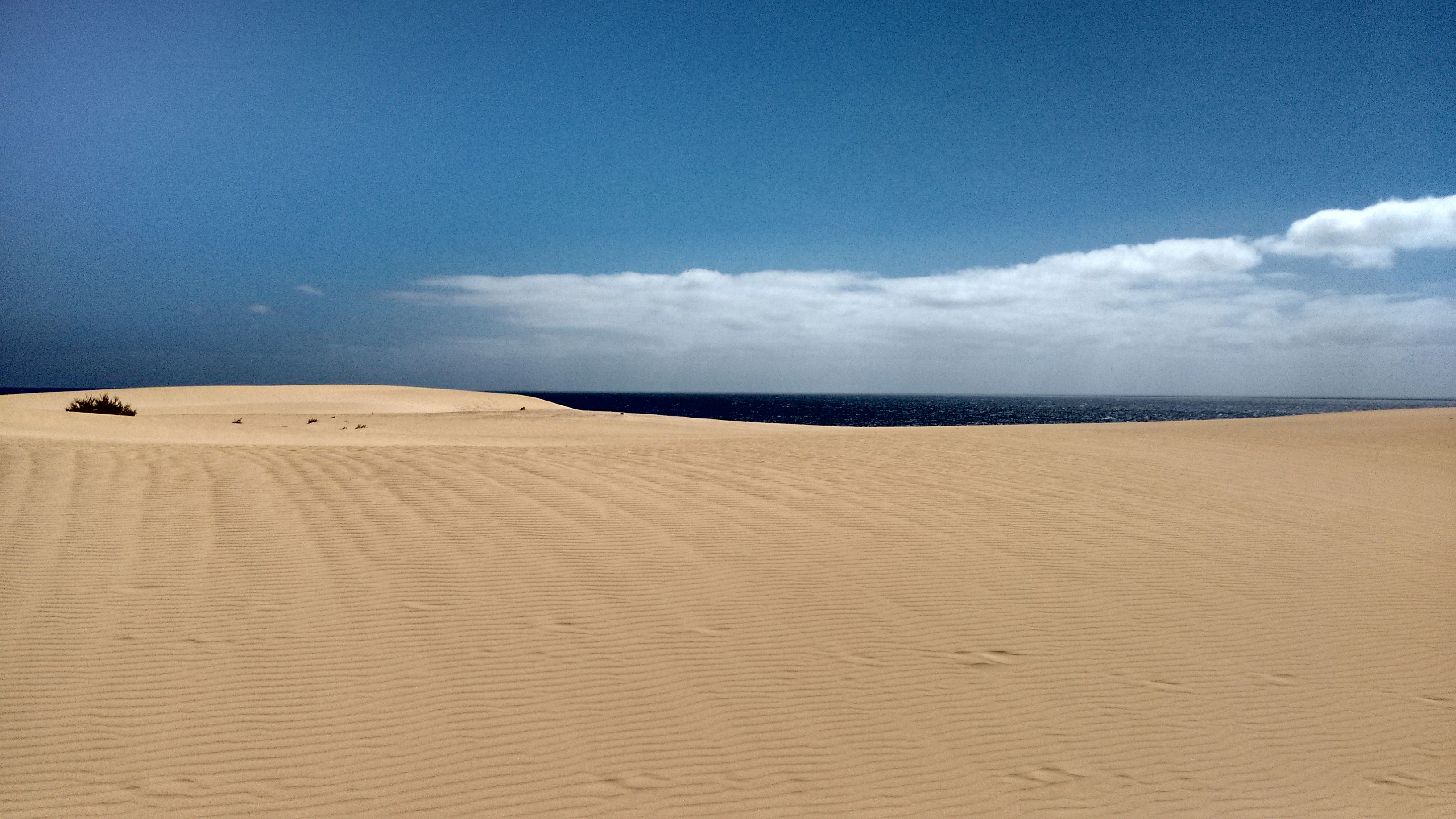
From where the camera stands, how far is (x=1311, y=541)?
23.0 feet

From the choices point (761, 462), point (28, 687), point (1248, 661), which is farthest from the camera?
point (761, 462)

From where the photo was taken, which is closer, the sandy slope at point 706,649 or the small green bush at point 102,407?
the sandy slope at point 706,649

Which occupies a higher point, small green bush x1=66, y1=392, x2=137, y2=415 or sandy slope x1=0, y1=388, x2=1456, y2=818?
small green bush x1=66, y1=392, x2=137, y2=415

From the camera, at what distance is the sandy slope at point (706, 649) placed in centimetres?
305

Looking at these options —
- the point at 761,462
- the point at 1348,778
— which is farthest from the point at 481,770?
the point at 761,462

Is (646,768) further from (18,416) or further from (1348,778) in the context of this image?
(18,416)

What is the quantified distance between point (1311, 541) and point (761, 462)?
610 cm

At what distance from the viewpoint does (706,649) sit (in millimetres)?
4230

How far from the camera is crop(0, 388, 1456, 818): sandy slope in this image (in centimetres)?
305

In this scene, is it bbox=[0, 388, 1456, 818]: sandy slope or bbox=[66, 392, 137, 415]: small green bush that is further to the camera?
bbox=[66, 392, 137, 415]: small green bush

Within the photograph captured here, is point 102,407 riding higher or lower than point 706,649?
higher

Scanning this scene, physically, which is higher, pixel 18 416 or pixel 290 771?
pixel 18 416

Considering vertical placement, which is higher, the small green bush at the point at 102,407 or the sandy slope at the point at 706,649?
the small green bush at the point at 102,407

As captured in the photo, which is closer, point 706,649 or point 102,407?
point 706,649
